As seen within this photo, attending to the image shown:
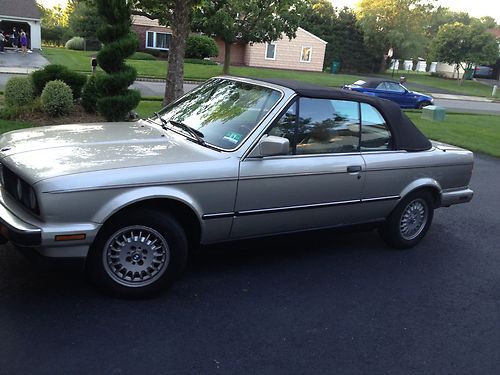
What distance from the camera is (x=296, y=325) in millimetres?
3707

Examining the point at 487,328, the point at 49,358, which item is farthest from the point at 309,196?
the point at 49,358

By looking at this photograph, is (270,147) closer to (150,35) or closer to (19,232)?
(19,232)

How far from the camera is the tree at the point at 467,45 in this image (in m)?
46.5

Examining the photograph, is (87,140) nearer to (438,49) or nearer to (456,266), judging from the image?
(456,266)

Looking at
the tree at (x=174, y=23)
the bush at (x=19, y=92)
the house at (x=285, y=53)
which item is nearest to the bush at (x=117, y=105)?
the bush at (x=19, y=92)

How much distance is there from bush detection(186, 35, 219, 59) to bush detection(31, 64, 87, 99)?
26.7m

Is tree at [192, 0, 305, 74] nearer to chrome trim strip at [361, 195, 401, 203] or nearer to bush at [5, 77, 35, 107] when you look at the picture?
bush at [5, 77, 35, 107]

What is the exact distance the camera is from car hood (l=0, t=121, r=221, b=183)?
11.7 feet

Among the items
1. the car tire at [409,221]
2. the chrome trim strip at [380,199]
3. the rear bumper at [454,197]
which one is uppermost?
the chrome trim strip at [380,199]

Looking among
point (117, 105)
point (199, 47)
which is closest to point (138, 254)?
point (117, 105)

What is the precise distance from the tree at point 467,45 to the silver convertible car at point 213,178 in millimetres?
46383

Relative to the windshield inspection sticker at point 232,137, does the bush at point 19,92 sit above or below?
below

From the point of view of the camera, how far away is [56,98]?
10.6 metres

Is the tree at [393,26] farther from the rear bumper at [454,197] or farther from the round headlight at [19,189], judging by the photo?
the round headlight at [19,189]
